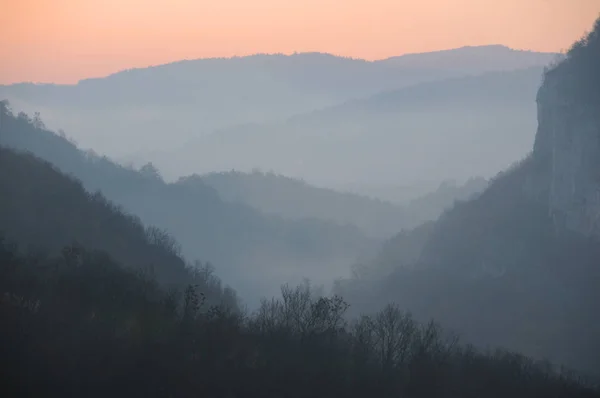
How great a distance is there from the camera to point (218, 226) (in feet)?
519

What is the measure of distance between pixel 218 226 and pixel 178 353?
129028 mm

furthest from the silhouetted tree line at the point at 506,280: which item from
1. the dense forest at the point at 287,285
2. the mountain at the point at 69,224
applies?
the mountain at the point at 69,224

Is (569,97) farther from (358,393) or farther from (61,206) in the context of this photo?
(358,393)

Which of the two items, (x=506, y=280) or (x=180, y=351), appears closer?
(x=180, y=351)

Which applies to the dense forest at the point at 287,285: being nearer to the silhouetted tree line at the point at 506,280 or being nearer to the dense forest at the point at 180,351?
the dense forest at the point at 180,351

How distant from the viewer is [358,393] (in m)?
31.8

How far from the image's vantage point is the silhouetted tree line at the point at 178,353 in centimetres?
2666

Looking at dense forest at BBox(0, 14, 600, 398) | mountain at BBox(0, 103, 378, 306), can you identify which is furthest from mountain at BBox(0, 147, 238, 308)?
mountain at BBox(0, 103, 378, 306)

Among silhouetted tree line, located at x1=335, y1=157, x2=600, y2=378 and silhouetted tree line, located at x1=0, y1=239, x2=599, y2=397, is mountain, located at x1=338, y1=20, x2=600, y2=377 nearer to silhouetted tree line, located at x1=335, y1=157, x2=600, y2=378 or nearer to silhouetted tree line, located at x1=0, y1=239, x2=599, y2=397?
silhouetted tree line, located at x1=335, y1=157, x2=600, y2=378

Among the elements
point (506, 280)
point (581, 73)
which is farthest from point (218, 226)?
point (581, 73)

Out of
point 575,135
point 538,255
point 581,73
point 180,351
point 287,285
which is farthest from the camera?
point 538,255

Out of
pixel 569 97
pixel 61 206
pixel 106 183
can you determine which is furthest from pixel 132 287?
pixel 106 183

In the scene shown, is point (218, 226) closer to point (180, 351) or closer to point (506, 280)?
point (506, 280)

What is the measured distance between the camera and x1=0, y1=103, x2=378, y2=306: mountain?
122 metres
